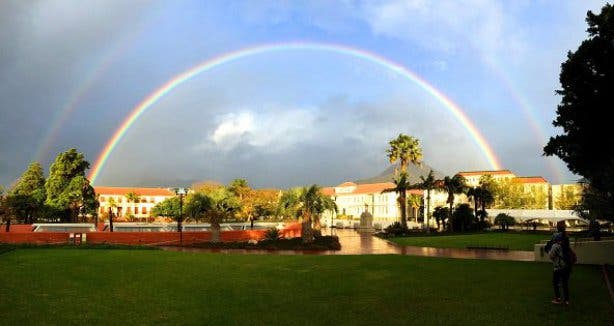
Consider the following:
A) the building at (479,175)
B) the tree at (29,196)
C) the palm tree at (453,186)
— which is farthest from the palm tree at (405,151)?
the building at (479,175)

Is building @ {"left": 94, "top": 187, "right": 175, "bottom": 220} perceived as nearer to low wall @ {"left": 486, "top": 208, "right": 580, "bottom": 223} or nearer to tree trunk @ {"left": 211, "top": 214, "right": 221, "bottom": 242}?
low wall @ {"left": 486, "top": 208, "right": 580, "bottom": 223}

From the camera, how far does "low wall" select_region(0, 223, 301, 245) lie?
33312 millimetres

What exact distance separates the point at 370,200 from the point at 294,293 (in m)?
134

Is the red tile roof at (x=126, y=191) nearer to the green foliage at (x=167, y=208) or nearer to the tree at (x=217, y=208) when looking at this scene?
the green foliage at (x=167, y=208)

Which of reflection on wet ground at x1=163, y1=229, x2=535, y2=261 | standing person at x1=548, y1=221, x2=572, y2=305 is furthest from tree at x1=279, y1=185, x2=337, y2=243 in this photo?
standing person at x1=548, y1=221, x2=572, y2=305

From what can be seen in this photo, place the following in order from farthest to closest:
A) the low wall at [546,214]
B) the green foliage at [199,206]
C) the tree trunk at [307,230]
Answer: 1. the low wall at [546,214]
2. the green foliage at [199,206]
3. the tree trunk at [307,230]

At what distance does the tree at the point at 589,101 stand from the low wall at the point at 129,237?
2409 cm

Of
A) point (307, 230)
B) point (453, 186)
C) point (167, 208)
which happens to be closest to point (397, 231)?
point (453, 186)

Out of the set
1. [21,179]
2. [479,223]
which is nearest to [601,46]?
[479,223]

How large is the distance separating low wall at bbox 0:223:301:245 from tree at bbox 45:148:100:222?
96.5 feet

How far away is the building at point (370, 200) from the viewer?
136 m

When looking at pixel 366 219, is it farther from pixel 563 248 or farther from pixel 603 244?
pixel 563 248

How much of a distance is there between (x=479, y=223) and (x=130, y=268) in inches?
1962

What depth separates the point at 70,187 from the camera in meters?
62.6
